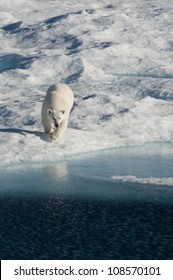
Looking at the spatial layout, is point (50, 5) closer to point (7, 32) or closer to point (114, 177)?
point (7, 32)

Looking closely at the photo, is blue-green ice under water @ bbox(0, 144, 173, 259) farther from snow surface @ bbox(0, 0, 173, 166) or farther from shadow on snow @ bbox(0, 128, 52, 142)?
snow surface @ bbox(0, 0, 173, 166)

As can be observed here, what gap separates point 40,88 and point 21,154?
18827 millimetres

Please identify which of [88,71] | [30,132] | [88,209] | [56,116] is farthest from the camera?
[88,71]

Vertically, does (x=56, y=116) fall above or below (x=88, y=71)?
above

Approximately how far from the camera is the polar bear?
33062 mm

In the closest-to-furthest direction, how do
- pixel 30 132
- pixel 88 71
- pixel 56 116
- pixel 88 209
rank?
pixel 88 209 → pixel 56 116 → pixel 30 132 → pixel 88 71

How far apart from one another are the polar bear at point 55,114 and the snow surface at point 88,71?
565 millimetres

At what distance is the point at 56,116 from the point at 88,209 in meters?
7.45

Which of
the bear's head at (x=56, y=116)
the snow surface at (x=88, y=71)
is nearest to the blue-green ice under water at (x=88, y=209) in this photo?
the snow surface at (x=88, y=71)

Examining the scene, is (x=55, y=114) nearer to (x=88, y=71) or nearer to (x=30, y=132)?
(x=30, y=132)

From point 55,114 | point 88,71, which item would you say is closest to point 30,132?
point 55,114

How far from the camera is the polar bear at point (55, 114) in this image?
33062 millimetres

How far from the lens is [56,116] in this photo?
33.0 m

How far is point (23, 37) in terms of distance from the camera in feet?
211
